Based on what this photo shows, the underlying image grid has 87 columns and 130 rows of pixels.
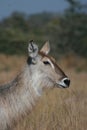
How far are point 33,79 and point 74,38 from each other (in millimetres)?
23433

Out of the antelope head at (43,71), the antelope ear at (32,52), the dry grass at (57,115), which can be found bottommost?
the dry grass at (57,115)

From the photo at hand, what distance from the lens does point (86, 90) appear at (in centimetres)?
1448

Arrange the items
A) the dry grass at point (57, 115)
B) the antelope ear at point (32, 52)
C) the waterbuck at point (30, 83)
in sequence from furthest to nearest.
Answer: the dry grass at point (57, 115) < the antelope ear at point (32, 52) < the waterbuck at point (30, 83)

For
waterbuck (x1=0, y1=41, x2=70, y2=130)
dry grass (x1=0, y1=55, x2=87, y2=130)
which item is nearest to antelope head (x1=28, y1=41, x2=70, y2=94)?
waterbuck (x1=0, y1=41, x2=70, y2=130)

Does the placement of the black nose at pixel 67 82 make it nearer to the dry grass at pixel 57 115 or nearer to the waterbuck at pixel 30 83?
the waterbuck at pixel 30 83

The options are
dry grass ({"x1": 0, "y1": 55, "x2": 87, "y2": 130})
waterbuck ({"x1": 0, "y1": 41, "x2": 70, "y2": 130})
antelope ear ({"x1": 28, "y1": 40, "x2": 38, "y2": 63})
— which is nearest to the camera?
waterbuck ({"x1": 0, "y1": 41, "x2": 70, "y2": 130})

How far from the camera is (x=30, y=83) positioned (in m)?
8.68

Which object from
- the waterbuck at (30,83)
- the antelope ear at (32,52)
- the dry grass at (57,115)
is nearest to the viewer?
the waterbuck at (30,83)

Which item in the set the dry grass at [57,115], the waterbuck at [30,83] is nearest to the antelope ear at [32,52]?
the waterbuck at [30,83]

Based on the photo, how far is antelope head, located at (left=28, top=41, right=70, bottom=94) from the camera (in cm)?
870

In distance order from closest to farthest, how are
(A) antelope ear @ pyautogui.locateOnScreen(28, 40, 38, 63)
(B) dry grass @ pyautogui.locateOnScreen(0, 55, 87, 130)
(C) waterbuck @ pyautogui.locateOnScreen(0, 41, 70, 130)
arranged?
(C) waterbuck @ pyautogui.locateOnScreen(0, 41, 70, 130) < (A) antelope ear @ pyautogui.locateOnScreen(28, 40, 38, 63) < (B) dry grass @ pyautogui.locateOnScreen(0, 55, 87, 130)

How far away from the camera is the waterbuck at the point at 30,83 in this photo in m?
8.54

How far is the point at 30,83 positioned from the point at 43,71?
0.27 meters

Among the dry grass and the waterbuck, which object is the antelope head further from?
the dry grass
